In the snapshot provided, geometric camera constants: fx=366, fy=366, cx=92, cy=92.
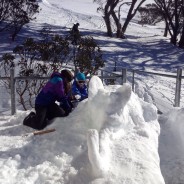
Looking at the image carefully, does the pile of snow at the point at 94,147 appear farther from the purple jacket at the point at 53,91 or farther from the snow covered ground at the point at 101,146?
the purple jacket at the point at 53,91

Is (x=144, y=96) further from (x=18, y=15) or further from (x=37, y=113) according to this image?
(x=18, y=15)

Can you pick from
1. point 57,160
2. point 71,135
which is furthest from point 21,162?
point 71,135

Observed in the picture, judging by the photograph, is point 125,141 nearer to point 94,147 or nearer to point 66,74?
point 94,147

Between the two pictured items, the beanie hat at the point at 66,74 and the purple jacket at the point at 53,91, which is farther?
the beanie hat at the point at 66,74

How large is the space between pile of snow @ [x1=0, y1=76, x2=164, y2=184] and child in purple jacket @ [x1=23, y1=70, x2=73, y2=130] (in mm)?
234

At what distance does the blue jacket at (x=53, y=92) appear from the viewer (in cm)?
547

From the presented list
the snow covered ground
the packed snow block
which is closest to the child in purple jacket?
the snow covered ground

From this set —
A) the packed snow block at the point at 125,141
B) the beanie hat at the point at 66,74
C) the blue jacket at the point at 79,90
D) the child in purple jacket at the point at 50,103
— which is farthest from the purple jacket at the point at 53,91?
the blue jacket at the point at 79,90

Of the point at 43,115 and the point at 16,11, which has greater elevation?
the point at 16,11

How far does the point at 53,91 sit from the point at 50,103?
0.81ft

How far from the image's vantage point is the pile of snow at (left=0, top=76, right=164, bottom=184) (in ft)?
11.9

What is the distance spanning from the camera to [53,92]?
555cm

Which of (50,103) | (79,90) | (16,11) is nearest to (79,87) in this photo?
(79,90)

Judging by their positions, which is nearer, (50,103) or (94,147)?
(94,147)
